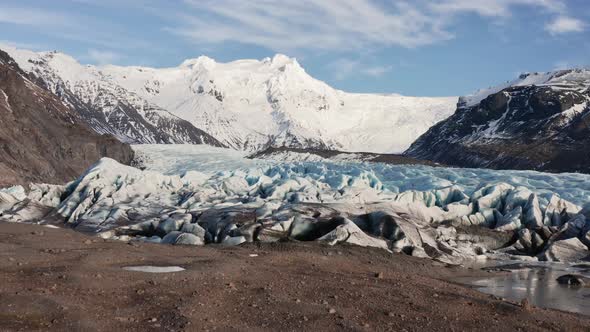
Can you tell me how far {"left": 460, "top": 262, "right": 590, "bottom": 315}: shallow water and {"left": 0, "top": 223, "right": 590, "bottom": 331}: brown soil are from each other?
4.31 meters

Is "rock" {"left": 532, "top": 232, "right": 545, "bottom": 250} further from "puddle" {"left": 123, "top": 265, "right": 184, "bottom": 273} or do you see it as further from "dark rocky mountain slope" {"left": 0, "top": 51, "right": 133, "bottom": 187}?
"dark rocky mountain slope" {"left": 0, "top": 51, "right": 133, "bottom": 187}

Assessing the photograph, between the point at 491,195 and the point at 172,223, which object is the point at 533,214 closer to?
the point at 491,195

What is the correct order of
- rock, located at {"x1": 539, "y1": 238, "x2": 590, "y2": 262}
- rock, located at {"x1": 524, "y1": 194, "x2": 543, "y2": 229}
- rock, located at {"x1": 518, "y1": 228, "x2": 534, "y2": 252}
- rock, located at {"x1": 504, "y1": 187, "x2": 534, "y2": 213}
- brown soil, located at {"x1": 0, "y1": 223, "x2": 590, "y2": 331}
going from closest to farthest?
brown soil, located at {"x1": 0, "y1": 223, "x2": 590, "y2": 331} → rock, located at {"x1": 539, "y1": 238, "x2": 590, "y2": 262} → rock, located at {"x1": 518, "y1": 228, "x2": 534, "y2": 252} → rock, located at {"x1": 524, "y1": 194, "x2": 543, "y2": 229} → rock, located at {"x1": 504, "y1": 187, "x2": 534, "y2": 213}

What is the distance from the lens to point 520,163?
7446 inches

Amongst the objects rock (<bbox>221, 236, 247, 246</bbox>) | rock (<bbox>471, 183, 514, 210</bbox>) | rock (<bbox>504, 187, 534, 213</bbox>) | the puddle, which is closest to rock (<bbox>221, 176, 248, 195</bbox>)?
rock (<bbox>471, 183, 514, 210</bbox>)

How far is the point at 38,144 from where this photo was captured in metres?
108

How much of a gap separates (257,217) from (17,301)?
87.7ft

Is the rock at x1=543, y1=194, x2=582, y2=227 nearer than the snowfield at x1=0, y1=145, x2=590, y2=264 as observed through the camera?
No

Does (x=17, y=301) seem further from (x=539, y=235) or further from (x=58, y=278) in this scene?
(x=539, y=235)

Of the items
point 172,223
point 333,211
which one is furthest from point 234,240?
point 333,211

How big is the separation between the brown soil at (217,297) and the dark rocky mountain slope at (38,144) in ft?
212

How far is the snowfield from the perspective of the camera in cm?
3984

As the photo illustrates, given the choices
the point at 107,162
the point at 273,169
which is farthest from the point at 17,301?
the point at 273,169

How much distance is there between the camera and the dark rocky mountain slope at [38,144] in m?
93.6
